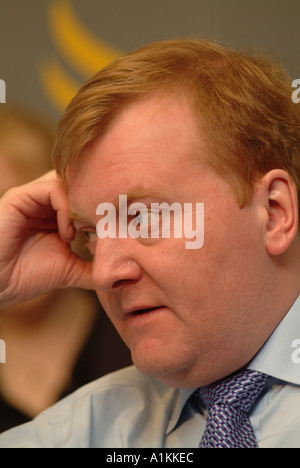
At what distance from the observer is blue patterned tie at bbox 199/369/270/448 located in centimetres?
114

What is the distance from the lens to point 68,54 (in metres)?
1.95

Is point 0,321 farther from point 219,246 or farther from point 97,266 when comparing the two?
point 219,246

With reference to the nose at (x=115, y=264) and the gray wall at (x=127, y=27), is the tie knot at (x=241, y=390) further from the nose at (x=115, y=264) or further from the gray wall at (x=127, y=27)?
the gray wall at (x=127, y=27)

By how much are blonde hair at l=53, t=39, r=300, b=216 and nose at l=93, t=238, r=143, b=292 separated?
211 millimetres

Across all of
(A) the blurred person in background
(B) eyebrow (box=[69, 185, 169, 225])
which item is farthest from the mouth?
(A) the blurred person in background

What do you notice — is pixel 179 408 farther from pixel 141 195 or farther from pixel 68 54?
pixel 68 54

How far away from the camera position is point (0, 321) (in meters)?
1.97

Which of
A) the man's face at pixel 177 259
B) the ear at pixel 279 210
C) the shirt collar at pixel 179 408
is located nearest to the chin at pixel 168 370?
the man's face at pixel 177 259

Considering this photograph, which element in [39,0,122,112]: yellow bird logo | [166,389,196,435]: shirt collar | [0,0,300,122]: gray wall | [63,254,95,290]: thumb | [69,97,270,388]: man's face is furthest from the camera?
[39,0,122,112]: yellow bird logo

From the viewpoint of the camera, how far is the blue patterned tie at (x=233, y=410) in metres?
1.14

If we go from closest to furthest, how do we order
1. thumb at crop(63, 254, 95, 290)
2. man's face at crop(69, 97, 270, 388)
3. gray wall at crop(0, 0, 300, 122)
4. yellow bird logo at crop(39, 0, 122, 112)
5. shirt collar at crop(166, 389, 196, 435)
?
1. man's face at crop(69, 97, 270, 388)
2. shirt collar at crop(166, 389, 196, 435)
3. thumb at crop(63, 254, 95, 290)
4. gray wall at crop(0, 0, 300, 122)
5. yellow bird logo at crop(39, 0, 122, 112)

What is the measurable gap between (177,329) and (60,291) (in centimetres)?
94

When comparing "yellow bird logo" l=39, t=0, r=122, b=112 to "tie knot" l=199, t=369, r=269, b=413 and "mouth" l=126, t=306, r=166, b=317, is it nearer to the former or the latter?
"mouth" l=126, t=306, r=166, b=317
